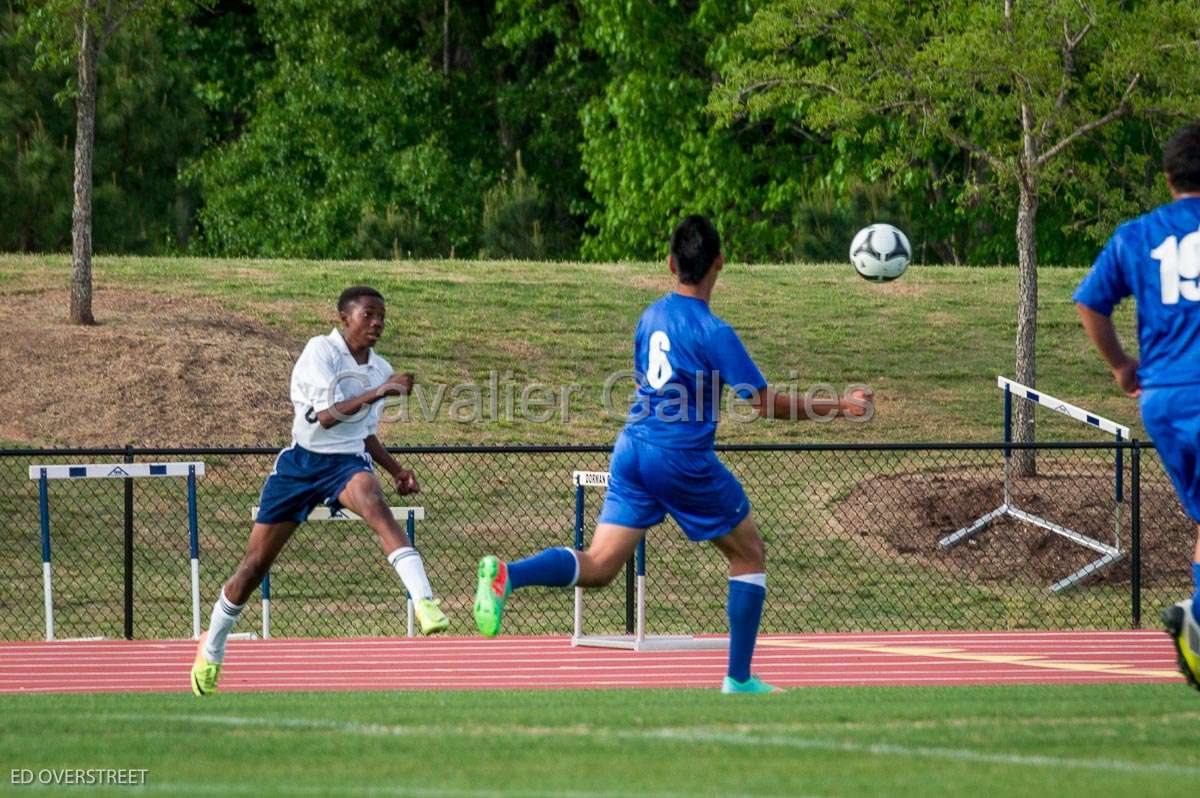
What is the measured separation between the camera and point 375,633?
45.3ft

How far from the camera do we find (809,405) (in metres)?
7.62

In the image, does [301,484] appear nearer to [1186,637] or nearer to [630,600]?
[1186,637]

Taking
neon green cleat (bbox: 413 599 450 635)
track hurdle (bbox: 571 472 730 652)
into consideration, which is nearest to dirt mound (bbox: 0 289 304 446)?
track hurdle (bbox: 571 472 730 652)

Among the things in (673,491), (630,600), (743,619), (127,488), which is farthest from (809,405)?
(127,488)

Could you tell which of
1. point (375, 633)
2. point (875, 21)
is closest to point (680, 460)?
point (375, 633)

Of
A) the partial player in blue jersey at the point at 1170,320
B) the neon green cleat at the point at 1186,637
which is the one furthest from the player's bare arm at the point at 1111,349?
the neon green cleat at the point at 1186,637

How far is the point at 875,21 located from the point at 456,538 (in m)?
6.48

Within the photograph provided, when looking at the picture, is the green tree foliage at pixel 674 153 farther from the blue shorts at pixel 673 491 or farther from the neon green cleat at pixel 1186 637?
the neon green cleat at pixel 1186 637

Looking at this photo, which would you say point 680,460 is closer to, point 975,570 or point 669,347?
→ point 669,347

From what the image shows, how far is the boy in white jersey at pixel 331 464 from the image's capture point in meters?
8.58

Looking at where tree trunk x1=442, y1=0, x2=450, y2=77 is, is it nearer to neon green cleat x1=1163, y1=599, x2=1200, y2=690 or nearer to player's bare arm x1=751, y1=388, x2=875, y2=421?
player's bare arm x1=751, y1=388, x2=875, y2=421

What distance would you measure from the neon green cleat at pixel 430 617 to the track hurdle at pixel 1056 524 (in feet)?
23.3

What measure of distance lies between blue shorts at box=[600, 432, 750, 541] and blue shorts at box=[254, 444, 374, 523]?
1429mm

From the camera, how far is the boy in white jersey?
858 cm
